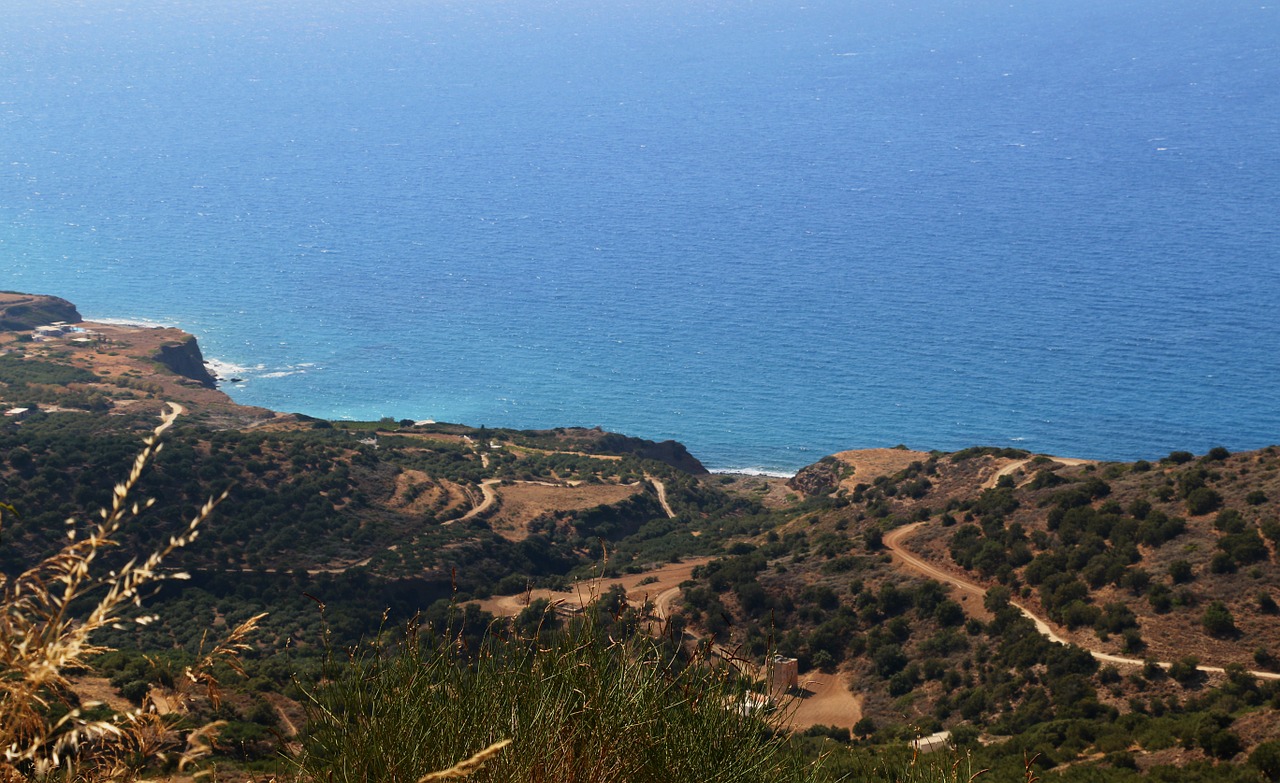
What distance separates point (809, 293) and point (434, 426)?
2616 inches

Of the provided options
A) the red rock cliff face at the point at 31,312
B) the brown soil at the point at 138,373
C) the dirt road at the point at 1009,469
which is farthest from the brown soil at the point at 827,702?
the red rock cliff face at the point at 31,312

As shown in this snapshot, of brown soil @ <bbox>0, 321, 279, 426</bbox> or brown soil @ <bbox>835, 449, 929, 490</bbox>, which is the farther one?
brown soil @ <bbox>0, 321, 279, 426</bbox>

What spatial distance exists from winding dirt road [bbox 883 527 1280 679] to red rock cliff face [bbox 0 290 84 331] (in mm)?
87026

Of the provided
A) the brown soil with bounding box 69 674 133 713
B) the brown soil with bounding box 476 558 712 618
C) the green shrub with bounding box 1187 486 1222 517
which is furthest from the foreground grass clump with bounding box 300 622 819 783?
the green shrub with bounding box 1187 486 1222 517

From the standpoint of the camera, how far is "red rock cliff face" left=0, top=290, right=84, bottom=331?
10500 cm

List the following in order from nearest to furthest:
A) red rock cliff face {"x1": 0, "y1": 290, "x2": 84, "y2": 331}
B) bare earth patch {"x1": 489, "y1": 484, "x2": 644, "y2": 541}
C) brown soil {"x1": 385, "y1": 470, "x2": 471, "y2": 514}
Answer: brown soil {"x1": 385, "y1": 470, "x2": 471, "y2": 514}, bare earth patch {"x1": 489, "y1": 484, "x2": 644, "y2": 541}, red rock cliff face {"x1": 0, "y1": 290, "x2": 84, "y2": 331}

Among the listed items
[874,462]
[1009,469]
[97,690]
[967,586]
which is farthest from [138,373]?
[97,690]

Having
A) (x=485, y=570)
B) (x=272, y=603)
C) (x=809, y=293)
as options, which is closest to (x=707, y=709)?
(x=272, y=603)

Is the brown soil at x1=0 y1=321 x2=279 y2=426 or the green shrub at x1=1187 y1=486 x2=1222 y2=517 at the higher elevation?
the brown soil at x1=0 y1=321 x2=279 y2=426

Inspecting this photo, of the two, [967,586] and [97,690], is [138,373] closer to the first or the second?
[967,586]

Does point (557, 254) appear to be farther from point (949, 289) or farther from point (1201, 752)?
point (1201, 752)

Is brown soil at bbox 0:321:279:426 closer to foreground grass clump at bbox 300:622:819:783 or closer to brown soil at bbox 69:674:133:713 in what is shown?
brown soil at bbox 69:674:133:713

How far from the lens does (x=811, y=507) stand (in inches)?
2803

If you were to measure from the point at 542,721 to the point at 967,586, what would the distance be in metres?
39.3
